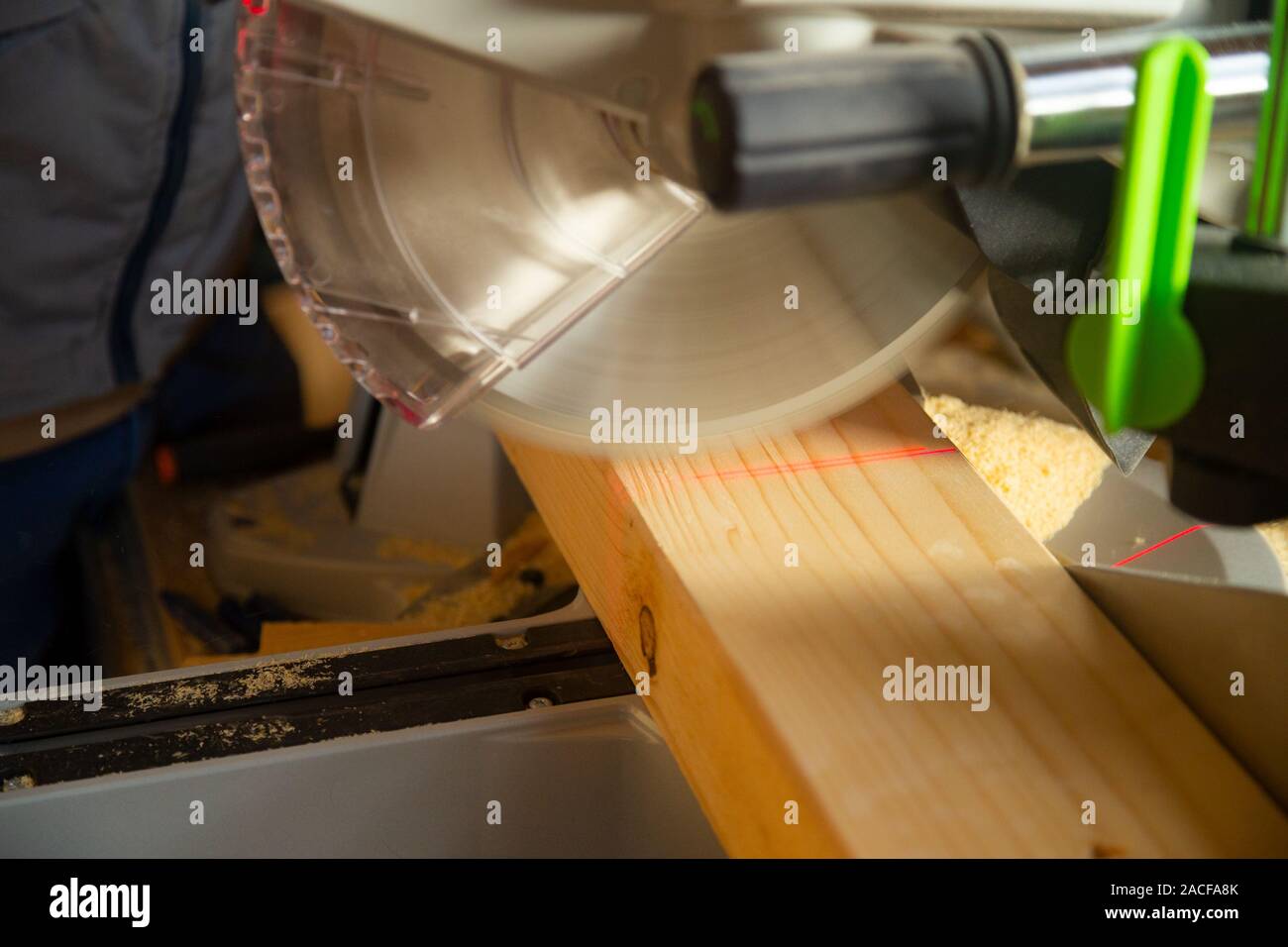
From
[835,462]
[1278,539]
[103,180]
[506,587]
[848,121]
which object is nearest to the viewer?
[848,121]

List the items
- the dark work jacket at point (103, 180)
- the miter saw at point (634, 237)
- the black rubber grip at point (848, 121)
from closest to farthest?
1. the black rubber grip at point (848, 121)
2. the miter saw at point (634, 237)
3. the dark work jacket at point (103, 180)

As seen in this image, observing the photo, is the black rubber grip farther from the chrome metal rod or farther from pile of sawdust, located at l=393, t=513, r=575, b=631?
pile of sawdust, located at l=393, t=513, r=575, b=631

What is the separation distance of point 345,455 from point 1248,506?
56.1 inches

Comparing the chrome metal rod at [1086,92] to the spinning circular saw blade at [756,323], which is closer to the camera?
the chrome metal rod at [1086,92]

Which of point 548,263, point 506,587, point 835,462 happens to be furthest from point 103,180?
point 835,462

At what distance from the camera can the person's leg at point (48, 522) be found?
5.08 feet

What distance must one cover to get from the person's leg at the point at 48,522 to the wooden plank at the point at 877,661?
1.02 metres

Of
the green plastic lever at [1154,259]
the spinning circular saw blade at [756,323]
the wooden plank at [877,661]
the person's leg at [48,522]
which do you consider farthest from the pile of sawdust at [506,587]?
the green plastic lever at [1154,259]

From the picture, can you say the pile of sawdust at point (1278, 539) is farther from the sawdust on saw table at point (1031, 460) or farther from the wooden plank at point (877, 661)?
the wooden plank at point (877, 661)

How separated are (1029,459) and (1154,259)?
0.63 metres

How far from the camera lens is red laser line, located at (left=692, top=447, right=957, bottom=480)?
0.79 meters

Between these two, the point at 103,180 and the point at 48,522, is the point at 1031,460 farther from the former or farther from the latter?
the point at 48,522

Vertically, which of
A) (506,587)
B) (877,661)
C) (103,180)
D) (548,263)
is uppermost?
(103,180)

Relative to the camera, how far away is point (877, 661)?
646mm
